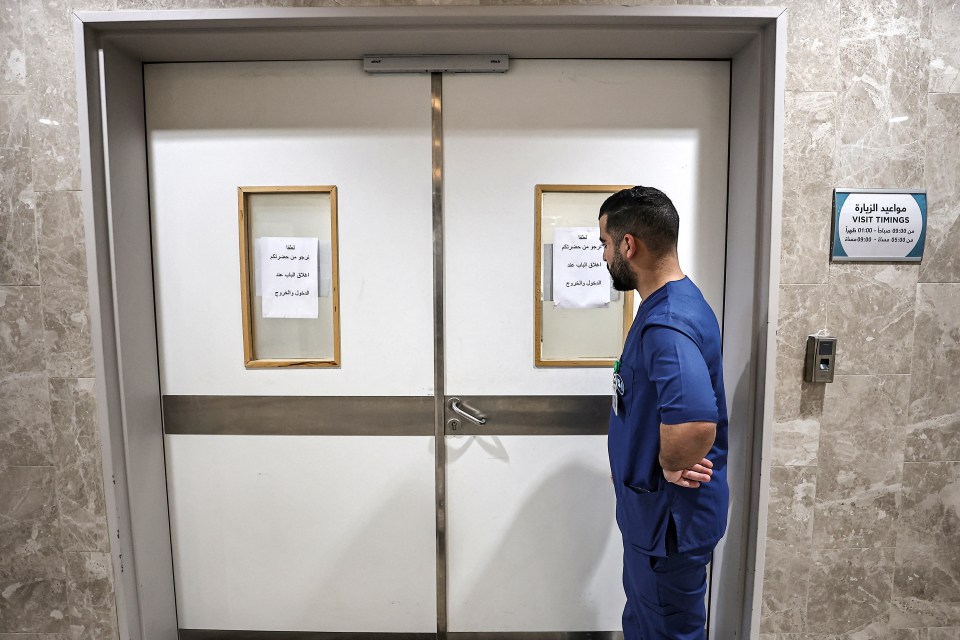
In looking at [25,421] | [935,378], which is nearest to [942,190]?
[935,378]

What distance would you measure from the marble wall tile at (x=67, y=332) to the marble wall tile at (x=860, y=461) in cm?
235

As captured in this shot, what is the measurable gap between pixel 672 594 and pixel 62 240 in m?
2.10

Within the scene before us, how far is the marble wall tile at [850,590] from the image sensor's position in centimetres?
143

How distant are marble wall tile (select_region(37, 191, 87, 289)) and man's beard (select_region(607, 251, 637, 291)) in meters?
1.62

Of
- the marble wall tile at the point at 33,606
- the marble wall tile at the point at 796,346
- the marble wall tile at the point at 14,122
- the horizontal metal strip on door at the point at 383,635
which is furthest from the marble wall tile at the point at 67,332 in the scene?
the marble wall tile at the point at 796,346

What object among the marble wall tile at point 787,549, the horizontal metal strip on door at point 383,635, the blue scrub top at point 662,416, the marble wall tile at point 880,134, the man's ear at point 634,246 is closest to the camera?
the blue scrub top at point 662,416

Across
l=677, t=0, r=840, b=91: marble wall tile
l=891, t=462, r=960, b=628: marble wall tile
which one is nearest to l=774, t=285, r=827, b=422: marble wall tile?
l=891, t=462, r=960, b=628: marble wall tile

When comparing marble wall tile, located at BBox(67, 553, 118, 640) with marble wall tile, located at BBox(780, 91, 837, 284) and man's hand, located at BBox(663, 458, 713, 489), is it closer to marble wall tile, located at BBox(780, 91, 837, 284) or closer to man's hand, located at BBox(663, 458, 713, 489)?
man's hand, located at BBox(663, 458, 713, 489)

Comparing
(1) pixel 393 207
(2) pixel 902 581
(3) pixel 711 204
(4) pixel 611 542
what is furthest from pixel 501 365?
(2) pixel 902 581

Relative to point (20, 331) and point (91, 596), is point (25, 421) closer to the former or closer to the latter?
point (20, 331)

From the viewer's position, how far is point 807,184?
134 centimetres

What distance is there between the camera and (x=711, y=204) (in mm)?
1526

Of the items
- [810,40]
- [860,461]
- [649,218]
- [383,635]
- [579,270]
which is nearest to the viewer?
[649,218]

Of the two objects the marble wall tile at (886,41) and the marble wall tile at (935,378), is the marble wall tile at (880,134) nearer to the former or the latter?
the marble wall tile at (886,41)
